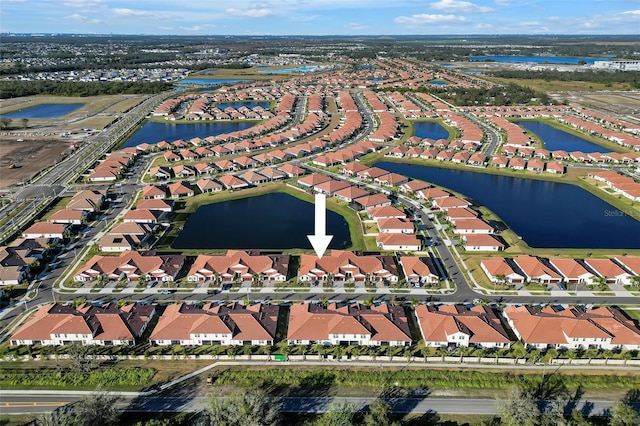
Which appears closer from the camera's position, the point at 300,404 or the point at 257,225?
the point at 300,404

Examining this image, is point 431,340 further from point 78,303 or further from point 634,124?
point 634,124

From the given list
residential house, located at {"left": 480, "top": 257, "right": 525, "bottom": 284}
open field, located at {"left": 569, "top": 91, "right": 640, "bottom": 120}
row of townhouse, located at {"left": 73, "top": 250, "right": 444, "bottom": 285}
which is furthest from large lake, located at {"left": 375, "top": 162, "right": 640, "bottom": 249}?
open field, located at {"left": 569, "top": 91, "right": 640, "bottom": 120}

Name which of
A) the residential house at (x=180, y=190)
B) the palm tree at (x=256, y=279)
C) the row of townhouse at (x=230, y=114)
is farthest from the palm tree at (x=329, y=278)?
the row of townhouse at (x=230, y=114)

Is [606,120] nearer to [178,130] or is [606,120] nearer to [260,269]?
[260,269]

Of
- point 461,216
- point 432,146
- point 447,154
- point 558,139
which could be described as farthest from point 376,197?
point 558,139

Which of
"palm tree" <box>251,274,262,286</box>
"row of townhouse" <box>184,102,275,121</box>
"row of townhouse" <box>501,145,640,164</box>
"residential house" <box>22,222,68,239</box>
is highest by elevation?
"row of townhouse" <box>184,102,275,121</box>

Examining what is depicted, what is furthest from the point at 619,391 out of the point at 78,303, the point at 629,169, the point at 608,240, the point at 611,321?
the point at 629,169

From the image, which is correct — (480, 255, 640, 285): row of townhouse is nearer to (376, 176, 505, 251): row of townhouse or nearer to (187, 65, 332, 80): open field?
(376, 176, 505, 251): row of townhouse
